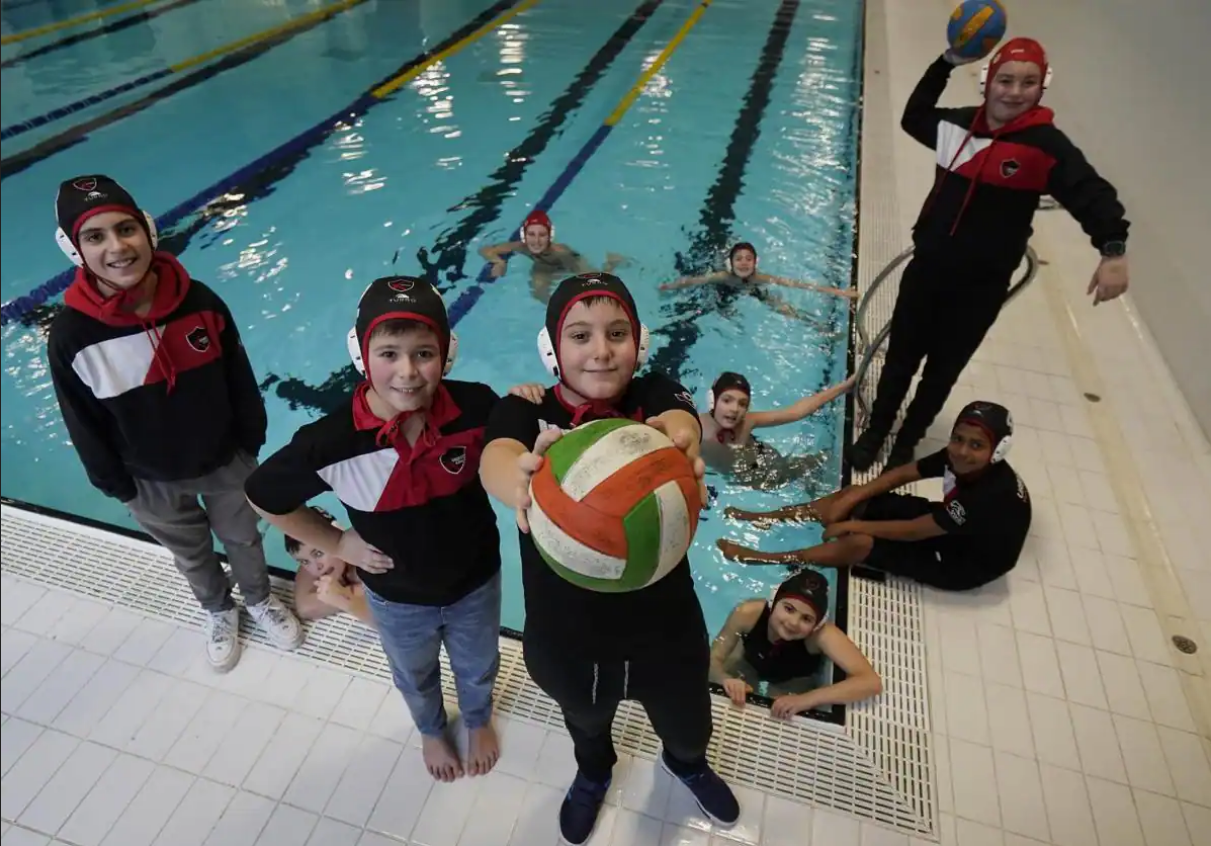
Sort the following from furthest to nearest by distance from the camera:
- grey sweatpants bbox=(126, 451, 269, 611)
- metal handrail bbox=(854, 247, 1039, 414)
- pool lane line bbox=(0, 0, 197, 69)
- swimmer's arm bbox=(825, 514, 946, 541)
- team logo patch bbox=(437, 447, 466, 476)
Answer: pool lane line bbox=(0, 0, 197, 69) < metal handrail bbox=(854, 247, 1039, 414) < swimmer's arm bbox=(825, 514, 946, 541) < grey sweatpants bbox=(126, 451, 269, 611) < team logo patch bbox=(437, 447, 466, 476)

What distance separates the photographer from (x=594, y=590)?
1.50 metres

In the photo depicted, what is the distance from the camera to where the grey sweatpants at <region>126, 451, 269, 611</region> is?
2.33 meters

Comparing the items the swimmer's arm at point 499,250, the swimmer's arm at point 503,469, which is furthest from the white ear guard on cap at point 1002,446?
the swimmer's arm at point 499,250

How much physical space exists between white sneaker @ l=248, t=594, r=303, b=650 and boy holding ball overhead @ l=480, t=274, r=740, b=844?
4.45 feet

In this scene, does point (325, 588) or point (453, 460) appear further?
point (325, 588)

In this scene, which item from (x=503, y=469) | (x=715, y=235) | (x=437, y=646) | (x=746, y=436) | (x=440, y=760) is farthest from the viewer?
(x=715, y=235)

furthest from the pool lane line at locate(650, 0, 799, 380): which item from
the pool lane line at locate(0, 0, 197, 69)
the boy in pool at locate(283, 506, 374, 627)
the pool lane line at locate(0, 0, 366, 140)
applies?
the pool lane line at locate(0, 0, 197, 69)

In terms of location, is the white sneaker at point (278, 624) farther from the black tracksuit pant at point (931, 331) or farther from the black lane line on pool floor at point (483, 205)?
the black tracksuit pant at point (931, 331)

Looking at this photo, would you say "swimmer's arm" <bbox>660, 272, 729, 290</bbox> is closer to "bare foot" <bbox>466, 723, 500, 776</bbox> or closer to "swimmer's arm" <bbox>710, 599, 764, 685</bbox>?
"swimmer's arm" <bbox>710, 599, 764, 685</bbox>

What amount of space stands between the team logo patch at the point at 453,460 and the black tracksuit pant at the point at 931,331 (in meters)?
2.27

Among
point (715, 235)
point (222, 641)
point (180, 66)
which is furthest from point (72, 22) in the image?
point (222, 641)

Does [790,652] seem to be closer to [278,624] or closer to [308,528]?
[308,528]

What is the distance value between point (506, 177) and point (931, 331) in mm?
4498

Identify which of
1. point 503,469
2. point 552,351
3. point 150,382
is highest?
point 552,351
